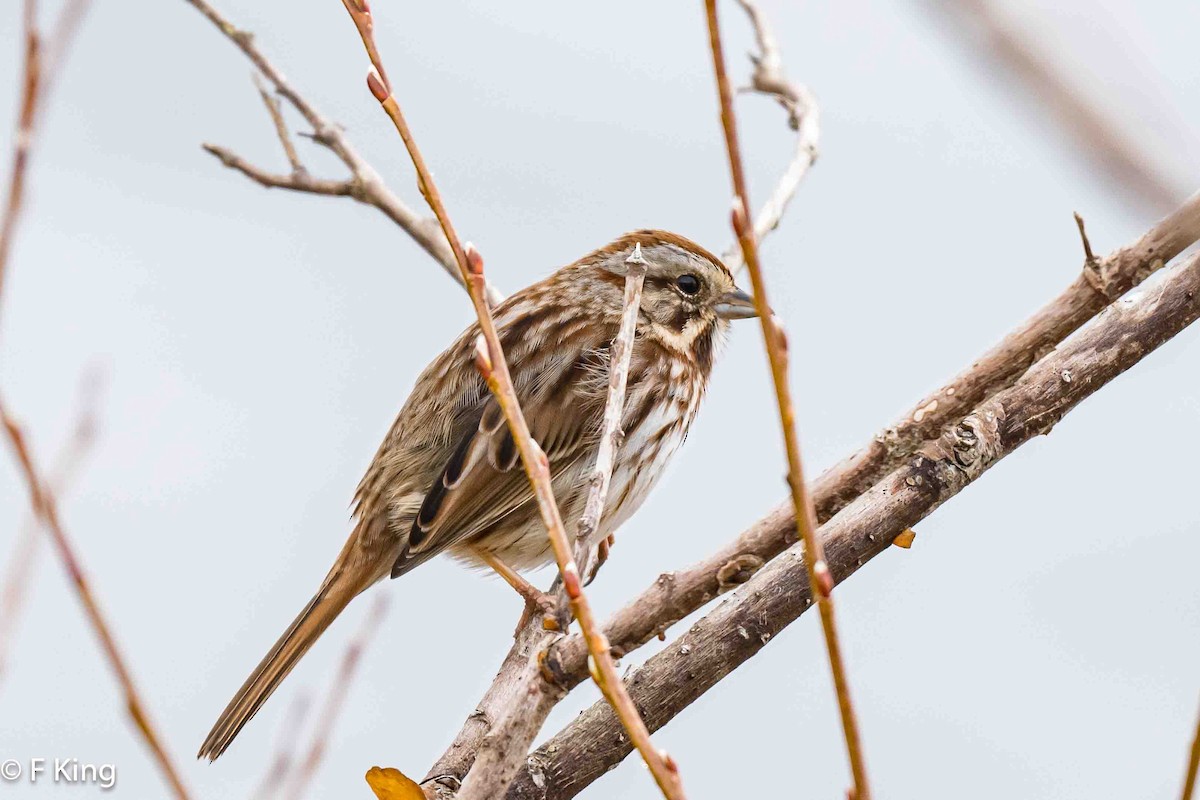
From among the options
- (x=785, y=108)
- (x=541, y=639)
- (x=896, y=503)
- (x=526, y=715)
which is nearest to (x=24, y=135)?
(x=526, y=715)

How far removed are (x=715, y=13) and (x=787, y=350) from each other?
0.33 m

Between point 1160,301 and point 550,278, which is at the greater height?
point 550,278

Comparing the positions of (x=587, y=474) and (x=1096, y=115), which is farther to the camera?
(x=587, y=474)

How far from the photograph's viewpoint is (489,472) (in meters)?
3.87

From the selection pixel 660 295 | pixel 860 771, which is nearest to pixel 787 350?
pixel 860 771

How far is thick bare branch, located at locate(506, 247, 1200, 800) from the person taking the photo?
95.0 inches

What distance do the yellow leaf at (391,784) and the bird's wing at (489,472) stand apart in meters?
1.62

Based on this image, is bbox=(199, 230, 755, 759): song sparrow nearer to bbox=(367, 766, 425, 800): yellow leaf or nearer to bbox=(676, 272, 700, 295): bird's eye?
bbox=(676, 272, 700, 295): bird's eye

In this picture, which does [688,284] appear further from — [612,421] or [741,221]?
[741,221]

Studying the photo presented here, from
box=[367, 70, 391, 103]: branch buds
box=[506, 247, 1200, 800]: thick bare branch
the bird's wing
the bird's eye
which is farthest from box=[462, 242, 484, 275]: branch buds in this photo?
the bird's eye

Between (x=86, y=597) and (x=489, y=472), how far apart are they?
8.64ft

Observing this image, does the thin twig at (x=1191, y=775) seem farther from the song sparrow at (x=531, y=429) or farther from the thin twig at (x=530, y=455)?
the song sparrow at (x=531, y=429)

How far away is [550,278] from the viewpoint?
14.6ft

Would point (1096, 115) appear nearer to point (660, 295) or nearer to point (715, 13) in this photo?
point (715, 13)
